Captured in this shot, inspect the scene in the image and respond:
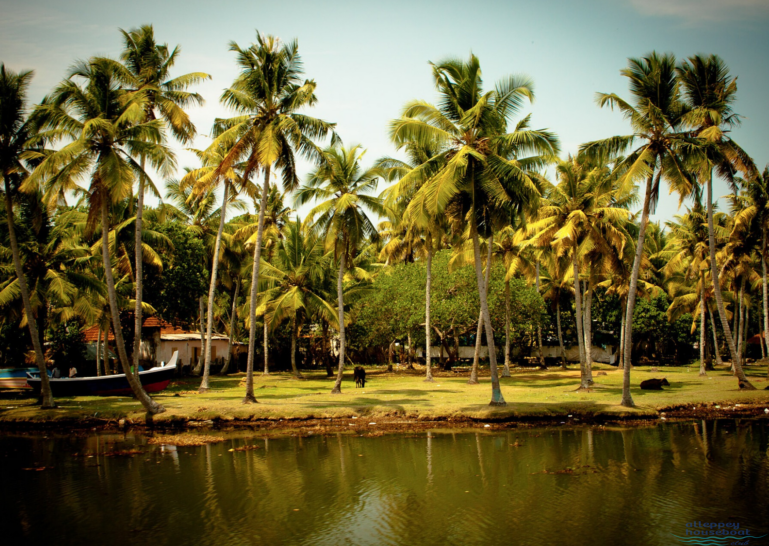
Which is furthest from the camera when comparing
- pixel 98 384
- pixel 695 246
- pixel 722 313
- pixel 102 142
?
pixel 695 246

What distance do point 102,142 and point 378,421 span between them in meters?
Result: 12.6

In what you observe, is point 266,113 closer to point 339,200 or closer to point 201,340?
point 339,200

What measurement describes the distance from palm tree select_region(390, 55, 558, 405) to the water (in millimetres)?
5463

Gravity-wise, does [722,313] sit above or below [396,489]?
above

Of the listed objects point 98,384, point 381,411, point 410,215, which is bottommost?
point 381,411

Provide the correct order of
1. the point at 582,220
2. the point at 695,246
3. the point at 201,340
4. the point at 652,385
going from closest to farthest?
the point at 652,385
the point at 582,220
the point at 695,246
the point at 201,340

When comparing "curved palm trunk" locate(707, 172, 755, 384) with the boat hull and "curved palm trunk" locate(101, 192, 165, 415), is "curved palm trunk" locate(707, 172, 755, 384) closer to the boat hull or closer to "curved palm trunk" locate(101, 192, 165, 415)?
"curved palm trunk" locate(101, 192, 165, 415)

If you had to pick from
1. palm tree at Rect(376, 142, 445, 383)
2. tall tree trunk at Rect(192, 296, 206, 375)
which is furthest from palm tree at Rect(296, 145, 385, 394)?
tall tree trunk at Rect(192, 296, 206, 375)

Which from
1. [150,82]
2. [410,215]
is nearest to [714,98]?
[410,215]

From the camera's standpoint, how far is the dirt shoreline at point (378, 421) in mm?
17500

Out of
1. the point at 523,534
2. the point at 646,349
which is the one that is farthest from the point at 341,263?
the point at 646,349

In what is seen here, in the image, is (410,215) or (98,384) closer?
(410,215)

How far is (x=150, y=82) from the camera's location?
763 inches

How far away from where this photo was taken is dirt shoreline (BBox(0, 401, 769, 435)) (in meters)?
17.5
